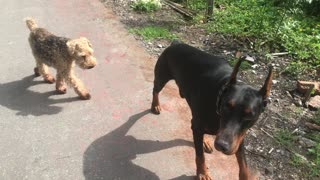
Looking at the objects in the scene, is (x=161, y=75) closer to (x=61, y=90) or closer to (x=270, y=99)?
(x=61, y=90)

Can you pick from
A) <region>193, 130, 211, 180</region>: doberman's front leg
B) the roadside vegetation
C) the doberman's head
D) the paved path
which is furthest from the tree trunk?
the doberman's head

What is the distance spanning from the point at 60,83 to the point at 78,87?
30cm

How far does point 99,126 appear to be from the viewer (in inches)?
180

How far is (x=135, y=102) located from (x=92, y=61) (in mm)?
789

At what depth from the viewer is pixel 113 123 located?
15.1ft

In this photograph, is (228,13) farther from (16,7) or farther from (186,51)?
(16,7)

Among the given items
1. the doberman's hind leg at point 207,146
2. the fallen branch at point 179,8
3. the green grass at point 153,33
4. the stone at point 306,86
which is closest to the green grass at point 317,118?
the stone at point 306,86

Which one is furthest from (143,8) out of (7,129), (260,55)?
(7,129)

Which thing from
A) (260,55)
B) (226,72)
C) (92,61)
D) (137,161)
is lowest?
(137,161)

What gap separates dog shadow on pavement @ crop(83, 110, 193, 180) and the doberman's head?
3.98ft

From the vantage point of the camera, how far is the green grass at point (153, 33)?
6.48 meters

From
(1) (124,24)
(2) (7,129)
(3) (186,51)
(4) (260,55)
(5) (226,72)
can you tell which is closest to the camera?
(5) (226,72)

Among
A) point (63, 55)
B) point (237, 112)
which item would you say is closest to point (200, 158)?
point (237, 112)

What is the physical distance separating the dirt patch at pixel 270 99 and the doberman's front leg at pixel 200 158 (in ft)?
2.09
